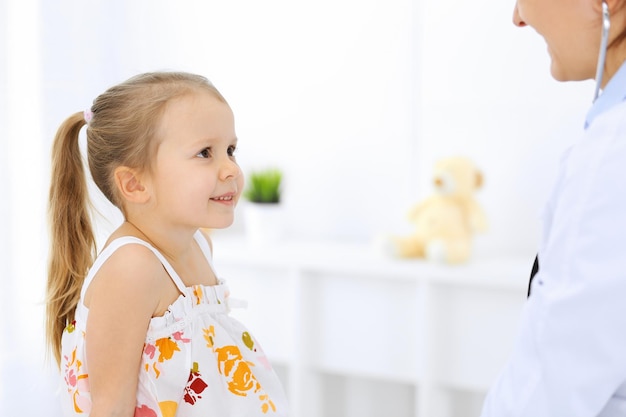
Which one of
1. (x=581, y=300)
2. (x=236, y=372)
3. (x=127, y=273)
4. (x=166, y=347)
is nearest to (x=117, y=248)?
(x=127, y=273)

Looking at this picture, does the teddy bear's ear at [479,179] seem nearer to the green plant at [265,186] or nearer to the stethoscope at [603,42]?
the green plant at [265,186]

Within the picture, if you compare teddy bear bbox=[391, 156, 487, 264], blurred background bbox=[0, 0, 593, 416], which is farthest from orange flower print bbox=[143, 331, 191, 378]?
teddy bear bbox=[391, 156, 487, 264]

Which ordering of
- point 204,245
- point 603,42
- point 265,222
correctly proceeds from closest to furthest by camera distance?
point 603,42 < point 204,245 < point 265,222

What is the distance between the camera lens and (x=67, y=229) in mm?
1312

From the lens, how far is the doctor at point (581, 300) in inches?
32.8

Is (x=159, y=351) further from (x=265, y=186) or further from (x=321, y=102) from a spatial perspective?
(x=321, y=102)

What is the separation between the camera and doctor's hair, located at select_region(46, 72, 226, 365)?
47.4 inches

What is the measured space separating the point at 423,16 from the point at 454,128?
0.36 meters

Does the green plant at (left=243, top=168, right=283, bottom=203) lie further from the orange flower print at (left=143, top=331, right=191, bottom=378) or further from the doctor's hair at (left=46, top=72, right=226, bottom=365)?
the orange flower print at (left=143, top=331, right=191, bottom=378)

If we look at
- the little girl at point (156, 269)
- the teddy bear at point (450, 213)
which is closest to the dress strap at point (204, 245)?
the little girl at point (156, 269)

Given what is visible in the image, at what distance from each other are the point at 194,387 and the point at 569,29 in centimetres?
71

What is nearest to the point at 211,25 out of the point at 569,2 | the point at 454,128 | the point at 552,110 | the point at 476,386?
the point at 454,128

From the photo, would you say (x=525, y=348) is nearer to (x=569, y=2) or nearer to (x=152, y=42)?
(x=569, y=2)

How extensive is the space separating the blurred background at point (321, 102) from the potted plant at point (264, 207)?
0.15m
